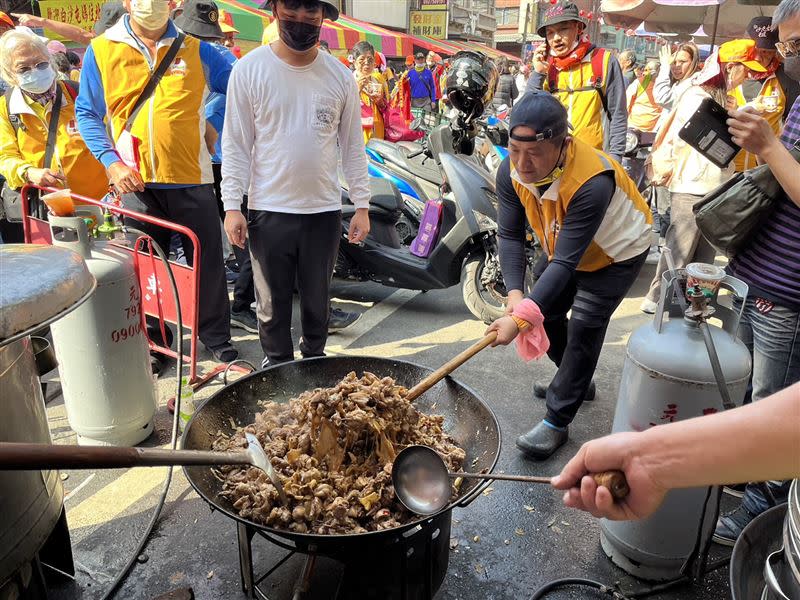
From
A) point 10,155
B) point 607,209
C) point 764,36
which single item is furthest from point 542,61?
point 10,155

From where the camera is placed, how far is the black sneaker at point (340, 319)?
5062mm

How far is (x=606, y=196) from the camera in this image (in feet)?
9.15

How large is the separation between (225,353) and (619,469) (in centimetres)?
362

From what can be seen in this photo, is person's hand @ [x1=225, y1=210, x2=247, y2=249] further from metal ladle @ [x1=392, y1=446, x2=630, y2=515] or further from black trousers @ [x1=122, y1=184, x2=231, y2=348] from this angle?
Result: metal ladle @ [x1=392, y1=446, x2=630, y2=515]

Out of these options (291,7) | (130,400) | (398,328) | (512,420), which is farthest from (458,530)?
(291,7)

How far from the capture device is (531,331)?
271 cm

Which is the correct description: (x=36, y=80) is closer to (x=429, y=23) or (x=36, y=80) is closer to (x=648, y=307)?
(x=648, y=307)

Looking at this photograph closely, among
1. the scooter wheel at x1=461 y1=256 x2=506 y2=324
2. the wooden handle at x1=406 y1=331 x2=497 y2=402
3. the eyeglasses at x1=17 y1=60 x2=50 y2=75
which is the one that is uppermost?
the eyeglasses at x1=17 y1=60 x2=50 y2=75

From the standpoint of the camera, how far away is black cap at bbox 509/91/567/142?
260cm

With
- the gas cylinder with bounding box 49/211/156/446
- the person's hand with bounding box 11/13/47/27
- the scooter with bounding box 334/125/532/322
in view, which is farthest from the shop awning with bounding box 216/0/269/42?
the gas cylinder with bounding box 49/211/156/446

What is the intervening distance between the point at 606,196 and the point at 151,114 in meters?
2.86

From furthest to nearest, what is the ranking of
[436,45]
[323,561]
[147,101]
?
[436,45] < [147,101] < [323,561]

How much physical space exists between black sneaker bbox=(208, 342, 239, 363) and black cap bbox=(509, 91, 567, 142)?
2.76 meters

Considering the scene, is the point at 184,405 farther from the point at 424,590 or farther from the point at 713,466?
the point at 713,466
